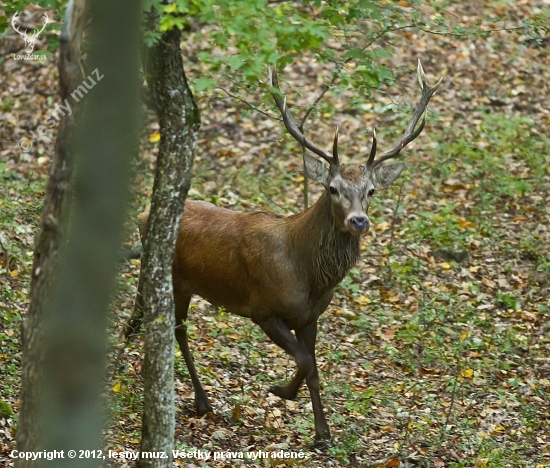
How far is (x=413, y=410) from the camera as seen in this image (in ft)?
27.0

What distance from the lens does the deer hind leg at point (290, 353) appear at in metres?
7.38

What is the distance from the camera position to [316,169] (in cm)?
785

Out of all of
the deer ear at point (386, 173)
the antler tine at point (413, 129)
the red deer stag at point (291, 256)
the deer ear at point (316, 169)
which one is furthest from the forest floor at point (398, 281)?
the deer ear at point (386, 173)

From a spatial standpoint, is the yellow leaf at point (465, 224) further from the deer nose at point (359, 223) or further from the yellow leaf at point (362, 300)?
the deer nose at point (359, 223)

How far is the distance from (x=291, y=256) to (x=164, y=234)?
2307mm

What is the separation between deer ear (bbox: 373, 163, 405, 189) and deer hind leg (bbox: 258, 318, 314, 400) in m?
1.55

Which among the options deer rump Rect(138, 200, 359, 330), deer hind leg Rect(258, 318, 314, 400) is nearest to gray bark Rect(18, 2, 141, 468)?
deer hind leg Rect(258, 318, 314, 400)

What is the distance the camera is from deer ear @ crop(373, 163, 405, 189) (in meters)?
8.05

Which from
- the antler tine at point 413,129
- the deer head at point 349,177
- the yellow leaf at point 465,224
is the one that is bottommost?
the yellow leaf at point 465,224

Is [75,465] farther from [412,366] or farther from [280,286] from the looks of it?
[412,366]

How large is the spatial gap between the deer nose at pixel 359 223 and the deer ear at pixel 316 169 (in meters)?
0.62

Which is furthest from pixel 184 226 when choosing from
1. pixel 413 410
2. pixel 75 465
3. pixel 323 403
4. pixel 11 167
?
pixel 11 167

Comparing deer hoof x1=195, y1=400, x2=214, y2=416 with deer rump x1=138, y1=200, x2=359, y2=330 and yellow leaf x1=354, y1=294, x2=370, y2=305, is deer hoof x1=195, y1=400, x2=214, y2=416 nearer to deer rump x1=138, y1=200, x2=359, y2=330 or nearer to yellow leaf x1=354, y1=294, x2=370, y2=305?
deer rump x1=138, y1=200, x2=359, y2=330

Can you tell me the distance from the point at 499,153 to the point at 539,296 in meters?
3.28
